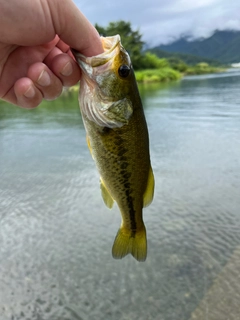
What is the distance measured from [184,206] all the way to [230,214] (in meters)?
0.64

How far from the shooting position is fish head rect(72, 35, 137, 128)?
1593mm

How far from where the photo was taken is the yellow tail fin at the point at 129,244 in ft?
6.97

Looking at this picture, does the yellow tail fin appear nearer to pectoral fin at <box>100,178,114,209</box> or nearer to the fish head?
pectoral fin at <box>100,178,114,209</box>

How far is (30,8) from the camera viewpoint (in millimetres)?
1597

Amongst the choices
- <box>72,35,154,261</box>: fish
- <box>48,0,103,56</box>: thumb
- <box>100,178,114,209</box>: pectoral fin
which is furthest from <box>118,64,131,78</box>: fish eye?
<box>100,178,114,209</box>: pectoral fin

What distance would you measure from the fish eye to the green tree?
4630 cm

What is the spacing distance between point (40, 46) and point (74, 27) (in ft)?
1.14

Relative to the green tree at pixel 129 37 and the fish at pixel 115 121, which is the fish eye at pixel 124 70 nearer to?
the fish at pixel 115 121

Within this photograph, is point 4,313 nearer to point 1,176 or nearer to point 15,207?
point 15,207

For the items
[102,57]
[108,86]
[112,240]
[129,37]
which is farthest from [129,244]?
[129,37]

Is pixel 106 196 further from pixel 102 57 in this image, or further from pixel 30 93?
pixel 102 57

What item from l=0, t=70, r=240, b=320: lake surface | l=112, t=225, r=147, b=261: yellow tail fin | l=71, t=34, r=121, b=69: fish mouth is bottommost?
l=0, t=70, r=240, b=320: lake surface

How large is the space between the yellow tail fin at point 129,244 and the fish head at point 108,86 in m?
0.77

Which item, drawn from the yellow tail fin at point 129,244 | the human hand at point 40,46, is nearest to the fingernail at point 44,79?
the human hand at point 40,46
